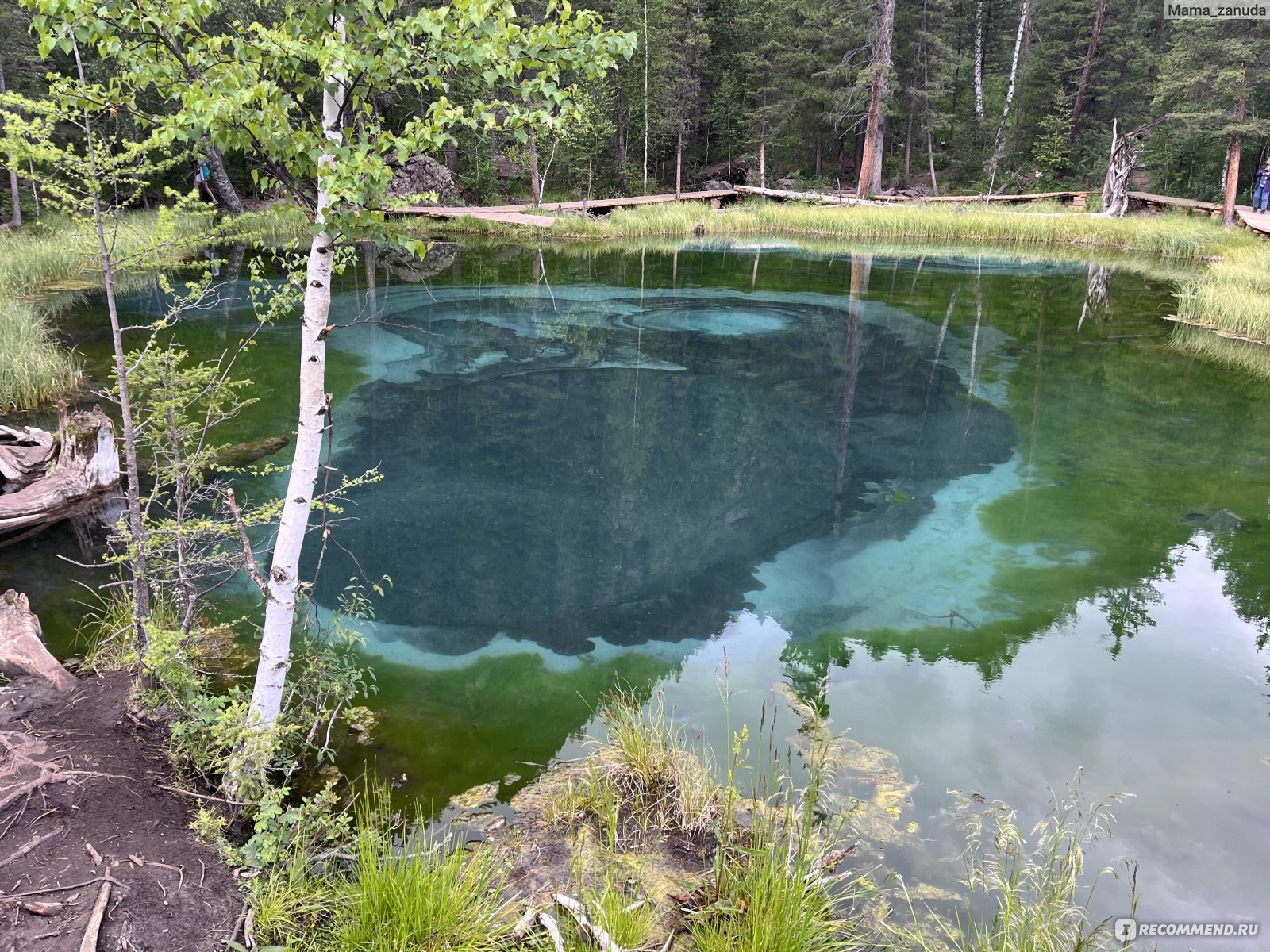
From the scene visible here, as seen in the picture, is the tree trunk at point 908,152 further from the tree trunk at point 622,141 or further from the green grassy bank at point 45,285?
the green grassy bank at point 45,285

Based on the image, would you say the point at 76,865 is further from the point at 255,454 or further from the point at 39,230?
the point at 39,230

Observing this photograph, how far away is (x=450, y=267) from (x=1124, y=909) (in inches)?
582

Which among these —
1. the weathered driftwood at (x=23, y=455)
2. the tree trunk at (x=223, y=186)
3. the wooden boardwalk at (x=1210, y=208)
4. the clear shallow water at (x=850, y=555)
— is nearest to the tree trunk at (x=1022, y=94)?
the wooden boardwalk at (x=1210, y=208)

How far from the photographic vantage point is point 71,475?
5.19 metres

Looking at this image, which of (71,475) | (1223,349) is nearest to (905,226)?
(1223,349)

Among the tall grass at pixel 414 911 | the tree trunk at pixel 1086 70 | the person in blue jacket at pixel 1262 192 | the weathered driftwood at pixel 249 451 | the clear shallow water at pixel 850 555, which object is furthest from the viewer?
the tree trunk at pixel 1086 70

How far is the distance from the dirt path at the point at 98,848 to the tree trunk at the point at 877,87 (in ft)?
78.5

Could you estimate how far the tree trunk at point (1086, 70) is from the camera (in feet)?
86.6

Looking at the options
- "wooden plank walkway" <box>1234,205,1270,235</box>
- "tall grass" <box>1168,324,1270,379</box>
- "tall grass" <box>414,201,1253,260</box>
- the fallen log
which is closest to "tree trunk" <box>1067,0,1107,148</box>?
the fallen log

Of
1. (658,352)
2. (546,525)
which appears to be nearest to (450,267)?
(658,352)

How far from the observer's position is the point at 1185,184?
978 inches

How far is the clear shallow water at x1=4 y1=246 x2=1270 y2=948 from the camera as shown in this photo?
3.50 meters

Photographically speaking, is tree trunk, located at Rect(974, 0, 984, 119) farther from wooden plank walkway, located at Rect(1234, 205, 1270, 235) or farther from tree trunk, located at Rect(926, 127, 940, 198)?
wooden plank walkway, located at Rect(1234, 205, 1270, 235)

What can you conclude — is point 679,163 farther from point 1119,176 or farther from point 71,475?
point 71,475
